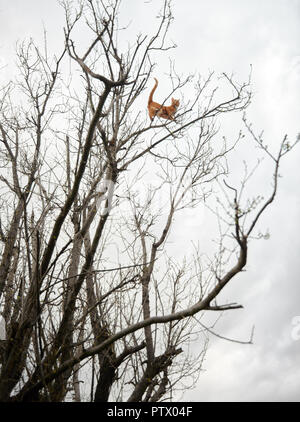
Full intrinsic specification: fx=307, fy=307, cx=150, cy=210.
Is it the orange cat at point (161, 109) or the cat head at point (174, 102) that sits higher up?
the cat head at point (174, 102)

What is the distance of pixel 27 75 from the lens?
25.0ft

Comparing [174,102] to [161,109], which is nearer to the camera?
[161,109]

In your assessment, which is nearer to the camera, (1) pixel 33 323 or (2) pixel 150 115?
(1) pixel 33 323

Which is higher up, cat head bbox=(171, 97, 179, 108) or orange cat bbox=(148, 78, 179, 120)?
cat head bbox=(171, 97, 179, 108)

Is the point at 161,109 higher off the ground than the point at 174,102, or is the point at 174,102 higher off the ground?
the point at 174,102

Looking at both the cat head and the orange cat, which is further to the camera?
the cat head

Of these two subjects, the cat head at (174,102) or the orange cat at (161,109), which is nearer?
the orange cat at (161,109)
